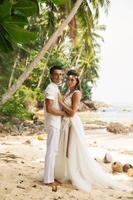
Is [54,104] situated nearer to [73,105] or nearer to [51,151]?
[73,105]

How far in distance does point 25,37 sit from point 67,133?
3.42 meters

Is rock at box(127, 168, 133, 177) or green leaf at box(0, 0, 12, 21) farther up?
green leaf at box(0, 0, 12, 21)

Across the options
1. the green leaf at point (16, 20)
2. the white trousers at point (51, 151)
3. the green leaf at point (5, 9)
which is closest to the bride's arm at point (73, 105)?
the white trousers at point (51, 151)

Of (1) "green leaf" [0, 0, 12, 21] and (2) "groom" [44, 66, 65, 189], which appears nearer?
(1) "green leaf" [0, 0, 12, 21]

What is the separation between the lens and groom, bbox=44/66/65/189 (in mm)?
5156

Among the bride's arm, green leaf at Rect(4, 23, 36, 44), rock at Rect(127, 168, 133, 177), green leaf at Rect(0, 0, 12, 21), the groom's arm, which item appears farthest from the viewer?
rock at Rect(127, 168, 133, 177)

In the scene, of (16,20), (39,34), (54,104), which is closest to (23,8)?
(16,20)

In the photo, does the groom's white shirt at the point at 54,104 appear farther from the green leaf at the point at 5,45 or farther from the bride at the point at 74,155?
the green leaf at the point at 5,45

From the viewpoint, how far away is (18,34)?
214 centimetres

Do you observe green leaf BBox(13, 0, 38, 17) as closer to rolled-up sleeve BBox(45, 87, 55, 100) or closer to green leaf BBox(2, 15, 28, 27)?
green leaf BBox(2, 15, 28, 27)

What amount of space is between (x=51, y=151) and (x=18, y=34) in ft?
10.7

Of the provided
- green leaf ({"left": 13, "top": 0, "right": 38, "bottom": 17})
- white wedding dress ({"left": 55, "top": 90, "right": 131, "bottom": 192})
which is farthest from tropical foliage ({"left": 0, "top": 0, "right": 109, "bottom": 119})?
white wedding dress ({"left": 55, "top": 90, "right": 131, "bottom": 192})

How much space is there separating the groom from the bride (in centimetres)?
20

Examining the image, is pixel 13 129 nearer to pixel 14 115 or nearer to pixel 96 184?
pixel 14 115
